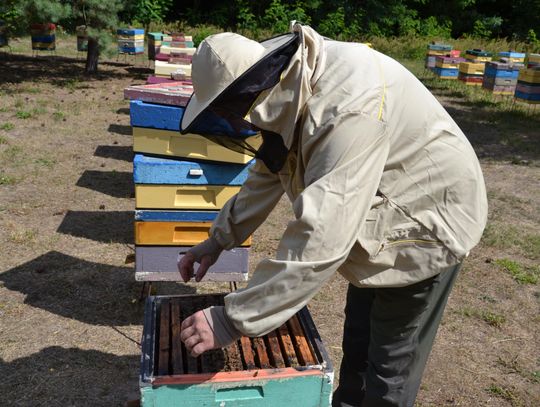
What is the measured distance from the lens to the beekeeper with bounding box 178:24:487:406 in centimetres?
141

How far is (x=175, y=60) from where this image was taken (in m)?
6.65

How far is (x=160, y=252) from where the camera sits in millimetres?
3197

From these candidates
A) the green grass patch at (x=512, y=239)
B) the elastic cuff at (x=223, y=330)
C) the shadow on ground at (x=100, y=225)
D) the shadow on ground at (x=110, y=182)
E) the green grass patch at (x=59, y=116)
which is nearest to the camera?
the elastic cuff at (x=223, y=330)

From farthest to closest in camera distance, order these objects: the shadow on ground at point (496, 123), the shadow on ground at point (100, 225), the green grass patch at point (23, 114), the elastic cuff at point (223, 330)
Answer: the shadow on ground at point (496, 123), the green grass patch at point (23, 114), the shadow on ground at point (100, 225), the elastic cuff at point (223, 330)

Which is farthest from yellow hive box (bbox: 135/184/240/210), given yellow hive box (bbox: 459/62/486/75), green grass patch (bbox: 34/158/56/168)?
yellow hive box (bbox: 459/62/486/75)

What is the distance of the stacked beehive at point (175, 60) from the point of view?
17.8 feet

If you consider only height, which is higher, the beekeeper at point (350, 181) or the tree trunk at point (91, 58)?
the beekeeper at point (350, 181)

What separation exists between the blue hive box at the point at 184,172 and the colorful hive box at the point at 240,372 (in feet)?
3.98

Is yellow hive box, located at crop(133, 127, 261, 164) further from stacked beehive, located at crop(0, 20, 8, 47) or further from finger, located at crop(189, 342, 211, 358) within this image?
stacked beehive, located at crop(0, 20, 8, 47)

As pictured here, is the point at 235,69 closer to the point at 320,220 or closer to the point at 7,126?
the point at 320,220

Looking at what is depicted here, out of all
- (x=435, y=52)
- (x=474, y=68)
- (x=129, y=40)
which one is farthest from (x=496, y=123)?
(x=129, y=40)

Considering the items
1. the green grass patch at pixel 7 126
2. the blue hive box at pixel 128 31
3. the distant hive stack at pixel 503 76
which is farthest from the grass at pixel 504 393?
the blue hive box at pixel 128 31

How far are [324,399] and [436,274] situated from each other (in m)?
0.53

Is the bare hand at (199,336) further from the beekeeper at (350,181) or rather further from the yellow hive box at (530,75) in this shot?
the yellow hive box at (530,75)
